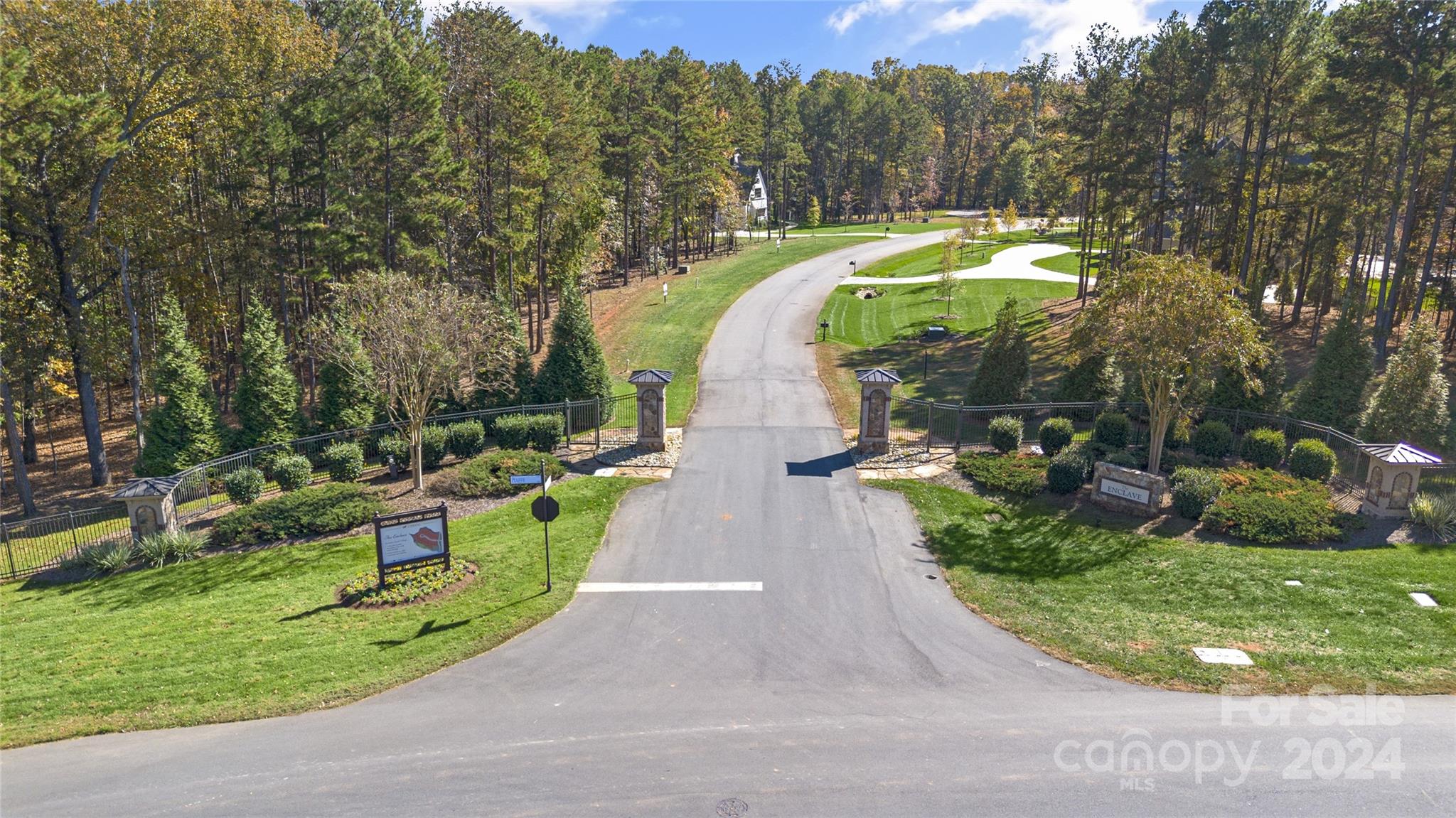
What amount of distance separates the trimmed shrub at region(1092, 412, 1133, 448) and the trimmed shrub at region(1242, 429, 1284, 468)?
10.1 feet

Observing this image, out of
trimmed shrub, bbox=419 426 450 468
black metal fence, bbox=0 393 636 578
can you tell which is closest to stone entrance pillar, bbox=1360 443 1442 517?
black metal fence, bbox=0 393 636 578

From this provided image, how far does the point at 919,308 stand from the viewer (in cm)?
4991

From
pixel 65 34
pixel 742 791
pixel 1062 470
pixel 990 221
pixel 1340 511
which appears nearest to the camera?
pixel 742 791

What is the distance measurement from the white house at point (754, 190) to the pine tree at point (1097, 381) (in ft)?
207

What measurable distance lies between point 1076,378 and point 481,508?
769 inches

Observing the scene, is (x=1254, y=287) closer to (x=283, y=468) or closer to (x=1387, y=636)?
(x=1387, y=636)

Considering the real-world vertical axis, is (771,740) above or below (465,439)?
below

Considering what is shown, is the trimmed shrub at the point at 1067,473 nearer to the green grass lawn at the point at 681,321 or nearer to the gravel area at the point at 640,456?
the gravel area at the point at 640,456

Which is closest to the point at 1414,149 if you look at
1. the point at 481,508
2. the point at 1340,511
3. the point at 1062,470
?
the point at 1340,511

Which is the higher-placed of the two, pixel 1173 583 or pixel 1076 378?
pixel 1076 378

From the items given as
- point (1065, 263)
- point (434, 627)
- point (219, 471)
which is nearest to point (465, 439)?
point (219, 471)

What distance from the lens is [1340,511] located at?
1808cm

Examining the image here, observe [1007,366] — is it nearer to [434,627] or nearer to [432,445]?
[432,445]

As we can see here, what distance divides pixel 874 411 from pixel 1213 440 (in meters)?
9.43
